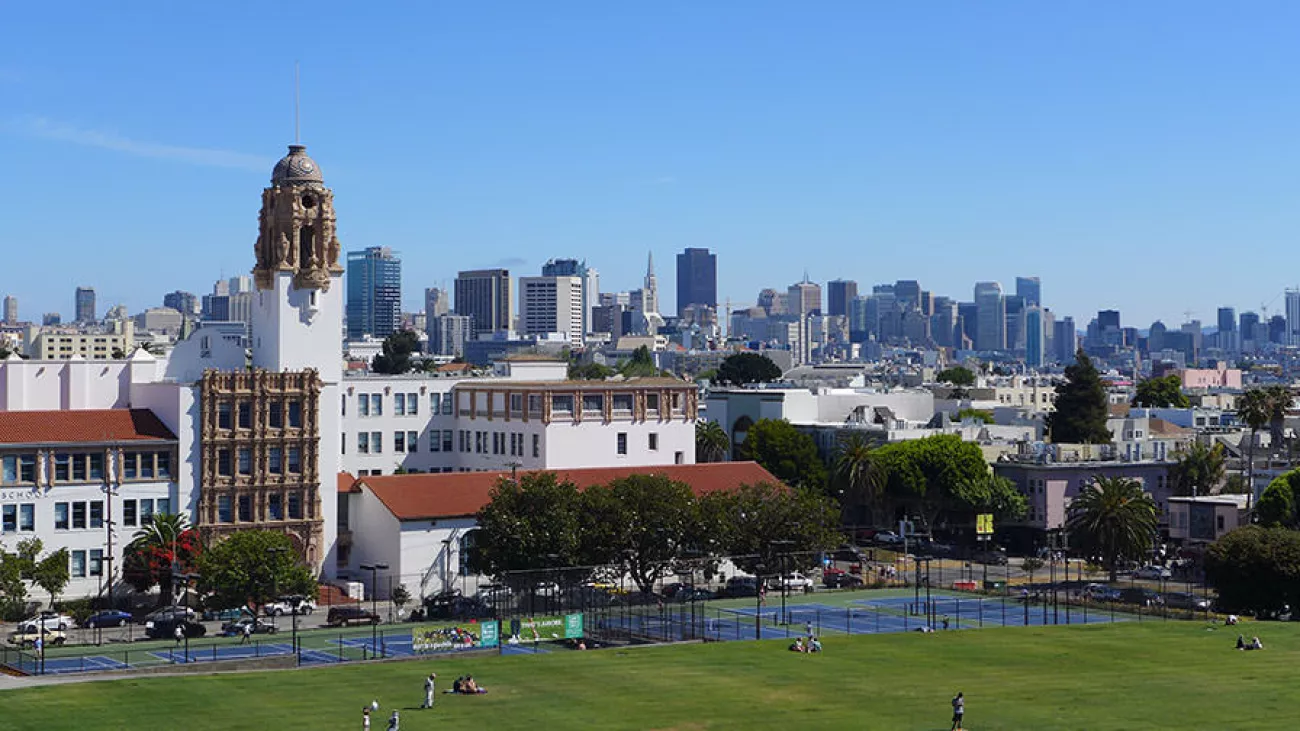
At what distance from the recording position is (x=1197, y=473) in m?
150

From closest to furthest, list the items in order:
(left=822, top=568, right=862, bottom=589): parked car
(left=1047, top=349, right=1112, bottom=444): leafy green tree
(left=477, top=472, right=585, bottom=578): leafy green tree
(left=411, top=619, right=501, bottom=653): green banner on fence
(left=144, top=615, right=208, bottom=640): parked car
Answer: (left=411, top=619, right=501, bottom=653): green banner on fence < (left=144, top=615, right=208, bottom=640): parked car < (left=477, top=472, right=585, bottom=578): leafy green tree < (left=822, top=568, right=862, bottom=589): parked car < (left=1047, top=349, right=1112, bottom=444): leafy green tree

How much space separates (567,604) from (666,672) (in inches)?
577

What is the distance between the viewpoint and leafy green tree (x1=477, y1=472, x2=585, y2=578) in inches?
4151

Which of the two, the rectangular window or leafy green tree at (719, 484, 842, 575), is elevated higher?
the rectangular window

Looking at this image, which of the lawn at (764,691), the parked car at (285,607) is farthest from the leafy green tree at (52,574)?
the lawn at (764,691)

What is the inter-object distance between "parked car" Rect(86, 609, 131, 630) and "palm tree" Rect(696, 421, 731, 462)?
67495 millimetres

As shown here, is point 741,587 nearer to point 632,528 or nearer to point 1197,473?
point 632,528

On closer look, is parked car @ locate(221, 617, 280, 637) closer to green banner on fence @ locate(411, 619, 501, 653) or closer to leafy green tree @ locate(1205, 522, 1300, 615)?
green banner on fence @ locate(411, 619, 501, 653)

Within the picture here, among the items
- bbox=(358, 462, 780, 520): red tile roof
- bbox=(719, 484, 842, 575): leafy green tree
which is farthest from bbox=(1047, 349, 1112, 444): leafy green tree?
bbox=(719, 484, 842, 575): leafy green tree

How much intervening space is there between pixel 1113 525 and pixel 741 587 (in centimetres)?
2577

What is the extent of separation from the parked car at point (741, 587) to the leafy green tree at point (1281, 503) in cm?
3518

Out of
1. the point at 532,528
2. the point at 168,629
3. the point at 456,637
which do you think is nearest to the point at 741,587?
the point at 532,528

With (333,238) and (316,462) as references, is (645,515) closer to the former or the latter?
(316,462)

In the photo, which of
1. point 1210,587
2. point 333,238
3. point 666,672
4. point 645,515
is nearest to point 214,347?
point 333,238
